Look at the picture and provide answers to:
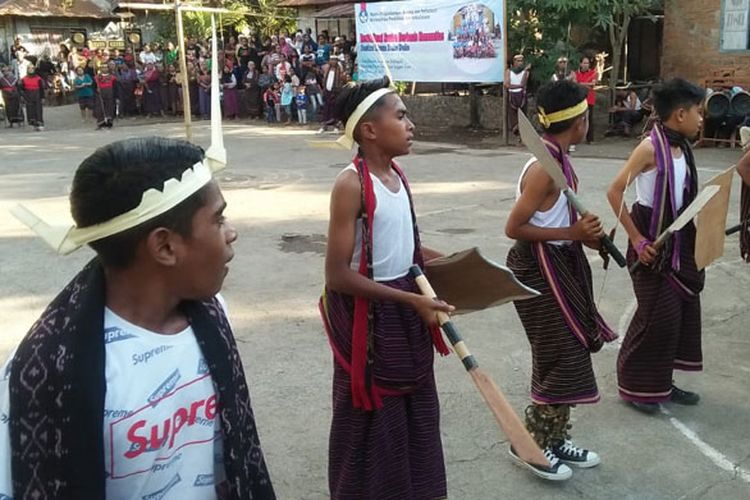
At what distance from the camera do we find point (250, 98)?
20453 millimetres

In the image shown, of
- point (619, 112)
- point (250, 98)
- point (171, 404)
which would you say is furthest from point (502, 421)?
point (250, 98)

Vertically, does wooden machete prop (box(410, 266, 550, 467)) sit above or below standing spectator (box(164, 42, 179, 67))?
below

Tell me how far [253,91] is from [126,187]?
1951 cm

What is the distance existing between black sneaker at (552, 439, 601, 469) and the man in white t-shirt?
1.99m

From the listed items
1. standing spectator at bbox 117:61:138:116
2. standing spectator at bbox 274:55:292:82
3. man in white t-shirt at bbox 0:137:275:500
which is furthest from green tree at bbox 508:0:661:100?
man in white t-shirt at bbox 0:137:275:500

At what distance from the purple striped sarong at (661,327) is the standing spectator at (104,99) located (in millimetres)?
17754

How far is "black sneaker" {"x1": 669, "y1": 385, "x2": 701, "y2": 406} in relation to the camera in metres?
3.90

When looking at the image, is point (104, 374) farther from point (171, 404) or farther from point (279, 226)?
point (279, 226)

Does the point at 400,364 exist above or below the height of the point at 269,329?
above

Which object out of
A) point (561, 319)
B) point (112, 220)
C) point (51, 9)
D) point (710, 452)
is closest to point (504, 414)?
point (561, 319)

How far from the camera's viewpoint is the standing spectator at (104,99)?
1931cm

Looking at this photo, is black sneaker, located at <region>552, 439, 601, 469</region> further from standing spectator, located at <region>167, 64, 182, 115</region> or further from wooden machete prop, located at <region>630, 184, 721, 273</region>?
standing spectator, located at <region>167, 64, 182, 115</region>

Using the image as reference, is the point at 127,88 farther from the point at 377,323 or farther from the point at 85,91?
the point at 377,323

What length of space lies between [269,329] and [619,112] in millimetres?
11029
